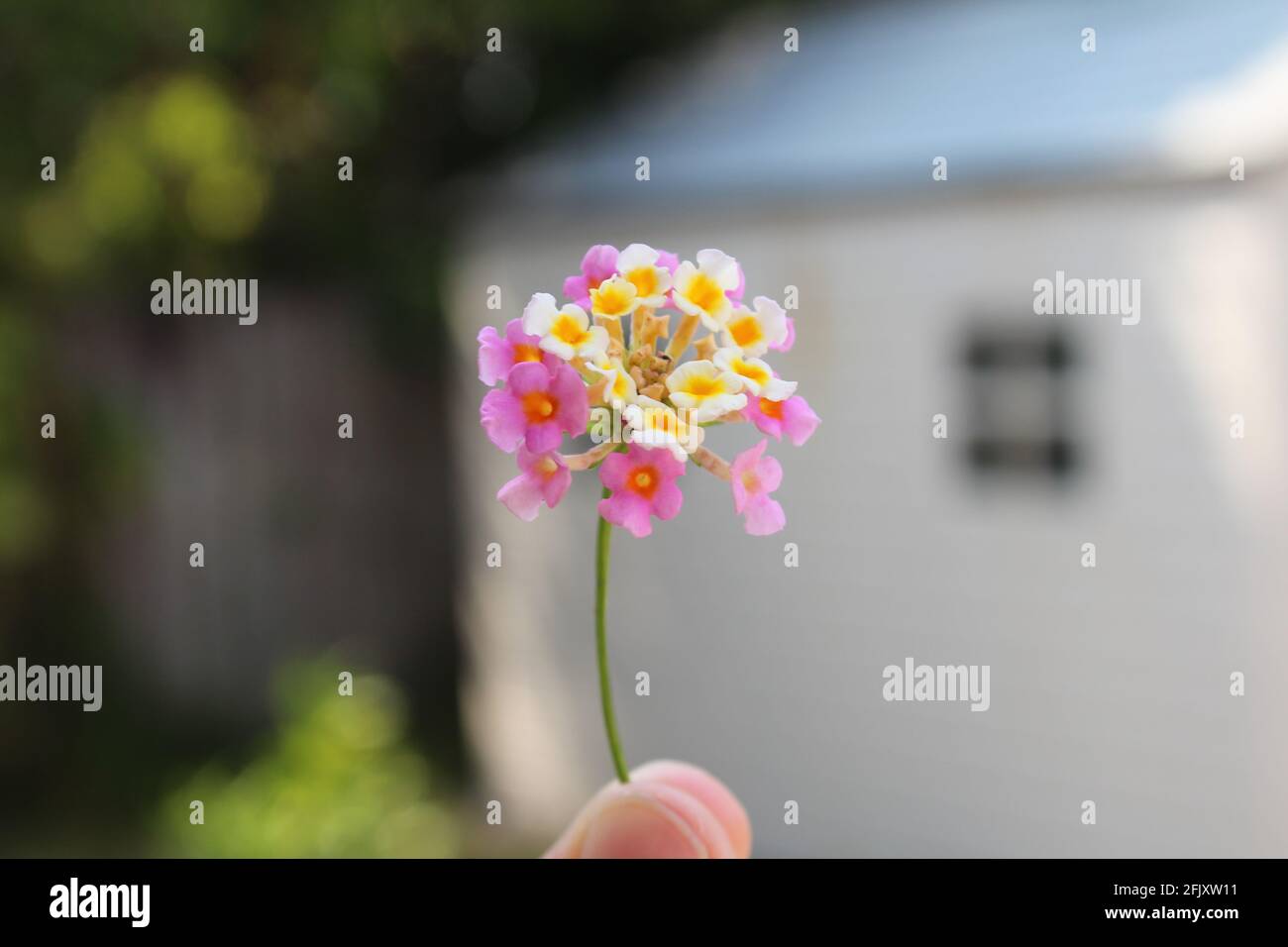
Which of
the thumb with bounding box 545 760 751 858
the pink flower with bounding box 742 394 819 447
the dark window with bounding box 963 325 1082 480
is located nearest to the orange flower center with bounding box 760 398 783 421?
the pink flower with bounding box 742 394 819 447

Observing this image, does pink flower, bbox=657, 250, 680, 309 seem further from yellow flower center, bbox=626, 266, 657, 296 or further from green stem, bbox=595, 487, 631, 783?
green stem, bbox=595, 487, 631, 783

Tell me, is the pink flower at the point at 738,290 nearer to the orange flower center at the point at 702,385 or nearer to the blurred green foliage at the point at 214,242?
the orange flower center at the point at 702,385

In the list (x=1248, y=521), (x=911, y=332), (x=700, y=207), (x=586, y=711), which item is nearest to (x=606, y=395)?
(x=1248, y=521)

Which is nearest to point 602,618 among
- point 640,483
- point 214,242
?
point 640,483

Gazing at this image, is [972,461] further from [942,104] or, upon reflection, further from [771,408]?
[771,408]

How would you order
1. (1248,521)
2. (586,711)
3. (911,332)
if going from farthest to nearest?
(586,711) → (911,332) → (1248,521)

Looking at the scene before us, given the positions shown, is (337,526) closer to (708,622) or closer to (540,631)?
(540,631)
